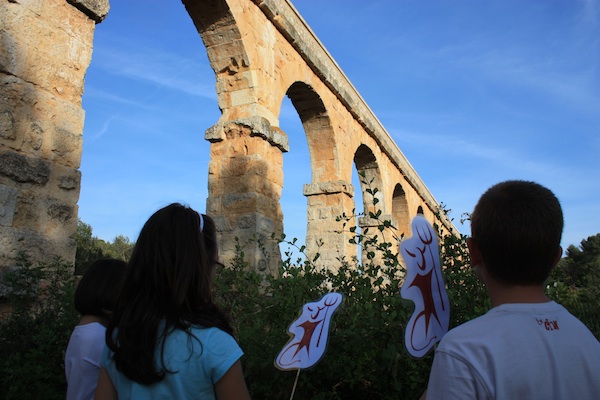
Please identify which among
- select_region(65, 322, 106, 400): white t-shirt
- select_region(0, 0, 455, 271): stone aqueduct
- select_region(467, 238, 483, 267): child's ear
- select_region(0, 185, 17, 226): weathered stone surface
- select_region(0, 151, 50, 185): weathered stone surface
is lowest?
select_region(65, 322, 106, 400): white t-shirt

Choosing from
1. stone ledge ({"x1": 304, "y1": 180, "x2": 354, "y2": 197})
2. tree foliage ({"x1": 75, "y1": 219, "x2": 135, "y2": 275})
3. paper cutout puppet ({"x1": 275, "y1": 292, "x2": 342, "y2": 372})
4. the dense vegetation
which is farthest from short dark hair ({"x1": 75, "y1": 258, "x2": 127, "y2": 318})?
tree foliage ({"x1": 75, "y1": 219, "x2": 135, "y2": 275})

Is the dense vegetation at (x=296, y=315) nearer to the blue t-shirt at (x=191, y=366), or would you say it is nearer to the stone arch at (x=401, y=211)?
→ the blue t-shirt at (x=191, y=366)

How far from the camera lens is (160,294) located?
146cm

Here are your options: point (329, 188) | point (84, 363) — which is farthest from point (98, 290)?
point (329, 188)

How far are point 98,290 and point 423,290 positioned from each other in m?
1.29

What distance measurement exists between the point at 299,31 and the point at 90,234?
64.3 ft

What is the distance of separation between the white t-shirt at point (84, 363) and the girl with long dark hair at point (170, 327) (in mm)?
504

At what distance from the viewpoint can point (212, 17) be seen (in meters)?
6.97

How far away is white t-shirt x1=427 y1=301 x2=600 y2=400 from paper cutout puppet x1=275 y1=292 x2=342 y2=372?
0.98 metres

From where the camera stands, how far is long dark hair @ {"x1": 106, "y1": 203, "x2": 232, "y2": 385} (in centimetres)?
139

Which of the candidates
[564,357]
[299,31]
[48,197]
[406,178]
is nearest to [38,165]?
[48,197]

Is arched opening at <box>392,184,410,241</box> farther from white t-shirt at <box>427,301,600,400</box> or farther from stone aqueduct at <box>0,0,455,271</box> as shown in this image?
white t-shirt at <box>427,301,600,400</box>

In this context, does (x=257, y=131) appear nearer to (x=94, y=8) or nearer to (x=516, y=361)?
(x=94, y=8)

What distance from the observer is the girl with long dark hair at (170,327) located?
4.49 ft
